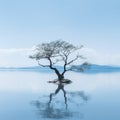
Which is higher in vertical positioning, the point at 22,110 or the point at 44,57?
the point at 44,57

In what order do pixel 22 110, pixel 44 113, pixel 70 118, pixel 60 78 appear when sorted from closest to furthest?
pixel 70 118 < pixel 44 113 < pixel 22 110 < pixel 60 78

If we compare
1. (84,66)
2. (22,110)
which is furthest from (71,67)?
(22,110)

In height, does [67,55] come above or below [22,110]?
above

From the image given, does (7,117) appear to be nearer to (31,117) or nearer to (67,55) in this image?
(31,117)

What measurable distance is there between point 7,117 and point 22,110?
295 centimetres

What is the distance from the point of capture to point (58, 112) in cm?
2141

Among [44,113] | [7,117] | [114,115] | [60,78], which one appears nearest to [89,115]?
[114,115]

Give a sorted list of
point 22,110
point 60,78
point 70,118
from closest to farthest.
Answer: point 70,118 < point 22,110 < point 60,78

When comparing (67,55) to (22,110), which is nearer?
(22,110)

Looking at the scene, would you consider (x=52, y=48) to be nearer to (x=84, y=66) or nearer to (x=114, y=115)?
(x=84, y=66)

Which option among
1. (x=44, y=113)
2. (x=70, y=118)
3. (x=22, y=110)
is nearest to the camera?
(x=70, y=118)

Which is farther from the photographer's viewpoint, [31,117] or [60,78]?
[60,78]

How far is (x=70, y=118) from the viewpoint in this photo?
749 inches

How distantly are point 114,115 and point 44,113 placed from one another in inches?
173
